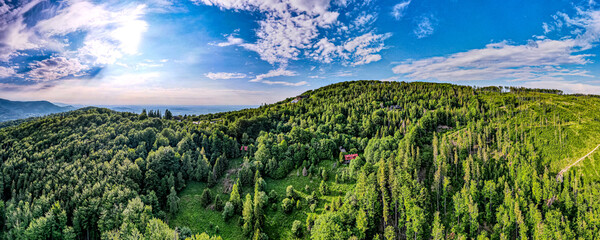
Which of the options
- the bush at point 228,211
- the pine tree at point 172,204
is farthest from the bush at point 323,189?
the pine tree at point 172,204

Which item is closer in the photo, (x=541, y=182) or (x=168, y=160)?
(x=541, y=182)

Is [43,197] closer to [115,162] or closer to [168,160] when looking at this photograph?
[115,162]

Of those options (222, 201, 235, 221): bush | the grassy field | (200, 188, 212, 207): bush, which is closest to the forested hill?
(222, 201, 235, 221): bush

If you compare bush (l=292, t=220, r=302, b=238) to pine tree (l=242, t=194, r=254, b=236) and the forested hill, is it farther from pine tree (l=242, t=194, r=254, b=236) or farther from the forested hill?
pine tree (l=242, t=194, r=254, b=236)

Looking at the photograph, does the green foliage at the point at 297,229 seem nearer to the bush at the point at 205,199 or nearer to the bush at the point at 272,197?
the bush at the point at 272,197

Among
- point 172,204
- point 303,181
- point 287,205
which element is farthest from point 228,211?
point 303,181

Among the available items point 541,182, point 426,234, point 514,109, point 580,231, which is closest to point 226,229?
point 426,234

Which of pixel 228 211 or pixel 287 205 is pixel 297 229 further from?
pixel 228 211

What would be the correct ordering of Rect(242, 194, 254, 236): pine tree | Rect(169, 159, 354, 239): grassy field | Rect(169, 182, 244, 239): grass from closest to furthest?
Rect(242, 194, 254, 236): pine tree, Rect(169, 182, 244, 239): grass, Rect(169, 159, 354, 239): grassy field
